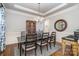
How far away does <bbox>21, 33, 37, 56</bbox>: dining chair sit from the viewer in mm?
1516

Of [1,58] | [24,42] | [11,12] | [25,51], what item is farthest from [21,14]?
[1,58]

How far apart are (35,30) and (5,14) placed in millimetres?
530

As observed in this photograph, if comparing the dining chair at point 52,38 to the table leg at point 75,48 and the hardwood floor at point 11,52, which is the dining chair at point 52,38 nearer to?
the hardwood floor at point 11,52

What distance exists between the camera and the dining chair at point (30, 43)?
1.52 meters

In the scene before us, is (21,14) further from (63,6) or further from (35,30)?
(63,6)

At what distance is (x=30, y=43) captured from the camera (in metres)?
1.54

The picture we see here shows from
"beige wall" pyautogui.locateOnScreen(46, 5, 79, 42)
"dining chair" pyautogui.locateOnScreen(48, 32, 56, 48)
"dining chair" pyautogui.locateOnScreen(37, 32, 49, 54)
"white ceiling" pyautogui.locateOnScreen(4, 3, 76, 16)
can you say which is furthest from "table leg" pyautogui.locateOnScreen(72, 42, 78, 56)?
"white ceiling" pyautogui.locateOnScreen(4, 3, 76, 16)

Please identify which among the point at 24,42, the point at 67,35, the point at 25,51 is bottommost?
the point at 25,51

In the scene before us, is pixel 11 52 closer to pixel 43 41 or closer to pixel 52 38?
pixel 43 41

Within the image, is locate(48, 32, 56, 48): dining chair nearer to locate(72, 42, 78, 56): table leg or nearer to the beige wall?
the beige wall

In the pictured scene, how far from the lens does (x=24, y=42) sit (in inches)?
59.9

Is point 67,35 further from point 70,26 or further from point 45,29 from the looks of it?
point 45,29

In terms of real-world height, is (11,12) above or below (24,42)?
above

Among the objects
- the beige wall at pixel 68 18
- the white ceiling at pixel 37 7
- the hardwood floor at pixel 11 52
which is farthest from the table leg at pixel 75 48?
the white ceiling at pixel 37 7
